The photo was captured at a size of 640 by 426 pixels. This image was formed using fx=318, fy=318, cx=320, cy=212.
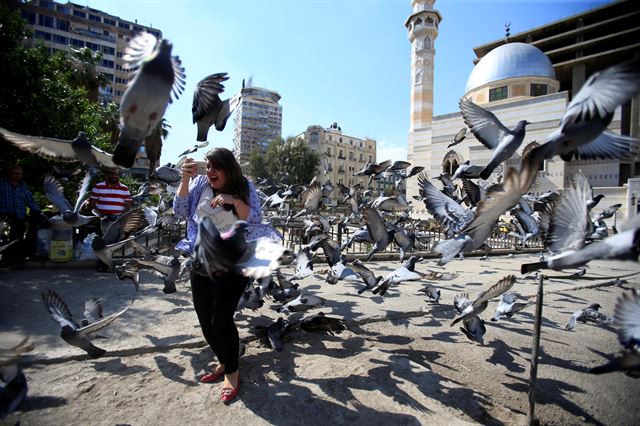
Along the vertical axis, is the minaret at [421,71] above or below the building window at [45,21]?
below

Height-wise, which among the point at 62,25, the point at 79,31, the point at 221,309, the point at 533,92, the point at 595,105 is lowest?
the point at 221,309

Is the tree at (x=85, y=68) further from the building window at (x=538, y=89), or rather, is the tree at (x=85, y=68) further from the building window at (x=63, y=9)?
the building window at (x=63, y=9)

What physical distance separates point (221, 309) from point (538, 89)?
129 ft

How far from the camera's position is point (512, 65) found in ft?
108

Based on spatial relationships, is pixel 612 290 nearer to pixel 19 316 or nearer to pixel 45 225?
pixel 19 316

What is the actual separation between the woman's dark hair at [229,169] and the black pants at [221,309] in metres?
0.60

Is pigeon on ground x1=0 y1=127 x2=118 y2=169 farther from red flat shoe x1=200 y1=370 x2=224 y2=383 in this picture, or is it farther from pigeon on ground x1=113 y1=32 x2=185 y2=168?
red flat shoe x1=200 y1=370 x2=224 y2=383

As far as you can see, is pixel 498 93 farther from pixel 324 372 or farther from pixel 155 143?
pixel 324 372

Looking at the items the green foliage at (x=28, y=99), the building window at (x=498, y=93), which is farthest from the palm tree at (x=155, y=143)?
the building window at (x=498, y=93)

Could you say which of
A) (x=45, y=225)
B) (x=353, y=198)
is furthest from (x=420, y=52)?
(x=45, y=225)

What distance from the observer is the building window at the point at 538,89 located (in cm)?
3157

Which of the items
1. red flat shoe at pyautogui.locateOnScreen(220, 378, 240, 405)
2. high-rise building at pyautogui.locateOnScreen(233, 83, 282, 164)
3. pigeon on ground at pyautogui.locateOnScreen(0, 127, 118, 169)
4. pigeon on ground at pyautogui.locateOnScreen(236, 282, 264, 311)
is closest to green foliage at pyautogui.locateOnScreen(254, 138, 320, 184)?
high-rise building at pyautogui.locateOnScreen(233, 83, 282, 164)

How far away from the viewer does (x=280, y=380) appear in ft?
8.32

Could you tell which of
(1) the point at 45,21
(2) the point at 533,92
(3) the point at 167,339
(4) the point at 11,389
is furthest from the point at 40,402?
(1) the point at 45,21
